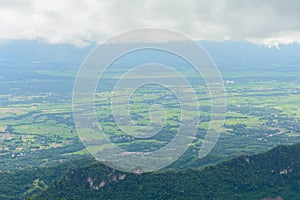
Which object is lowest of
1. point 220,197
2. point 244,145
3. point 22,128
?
point 220,197

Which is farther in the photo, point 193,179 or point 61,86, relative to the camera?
point 61,86

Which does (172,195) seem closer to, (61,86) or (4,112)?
(4,112)

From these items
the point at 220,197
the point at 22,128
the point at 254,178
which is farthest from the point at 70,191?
the point at 22,128

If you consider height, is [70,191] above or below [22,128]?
below

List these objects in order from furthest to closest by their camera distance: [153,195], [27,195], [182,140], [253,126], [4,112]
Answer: [4,112] < [253,126] < [182,140] < [27,195] < [153,195]

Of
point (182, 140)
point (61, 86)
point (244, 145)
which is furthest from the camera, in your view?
point (61, 86)

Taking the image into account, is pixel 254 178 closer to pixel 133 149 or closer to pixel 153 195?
pixel 153 195

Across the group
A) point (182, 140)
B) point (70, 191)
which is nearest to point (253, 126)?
point (182, 140)
